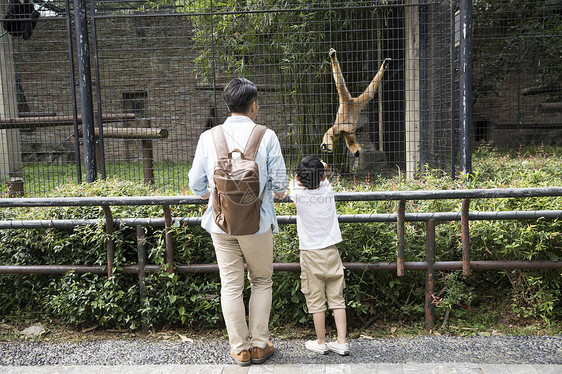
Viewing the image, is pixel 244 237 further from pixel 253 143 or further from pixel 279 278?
pixel 279 278

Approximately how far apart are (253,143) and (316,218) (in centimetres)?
66

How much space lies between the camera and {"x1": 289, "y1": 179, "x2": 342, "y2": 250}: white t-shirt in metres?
3.12

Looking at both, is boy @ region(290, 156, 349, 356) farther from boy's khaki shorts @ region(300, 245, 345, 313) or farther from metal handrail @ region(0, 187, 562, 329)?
metal handrail @ region(0, 187, 562, 329)

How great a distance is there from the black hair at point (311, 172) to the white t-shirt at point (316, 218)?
5 cm

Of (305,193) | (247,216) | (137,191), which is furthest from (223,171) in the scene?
(137,191)

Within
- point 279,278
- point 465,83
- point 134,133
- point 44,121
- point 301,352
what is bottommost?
point 301,352

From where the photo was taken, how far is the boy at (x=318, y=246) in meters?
3.11

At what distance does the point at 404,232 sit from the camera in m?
3.40

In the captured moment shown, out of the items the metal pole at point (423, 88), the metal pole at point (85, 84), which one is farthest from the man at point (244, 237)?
the metal pole at point (423, 88)

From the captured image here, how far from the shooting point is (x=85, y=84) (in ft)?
17.4

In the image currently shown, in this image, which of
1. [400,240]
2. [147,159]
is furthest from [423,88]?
[400,240]

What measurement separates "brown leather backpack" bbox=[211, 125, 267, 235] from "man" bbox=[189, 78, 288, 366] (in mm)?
61

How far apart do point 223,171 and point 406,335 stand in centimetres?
175

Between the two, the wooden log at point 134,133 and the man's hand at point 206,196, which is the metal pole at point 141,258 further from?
the wooden log at point 134,133
